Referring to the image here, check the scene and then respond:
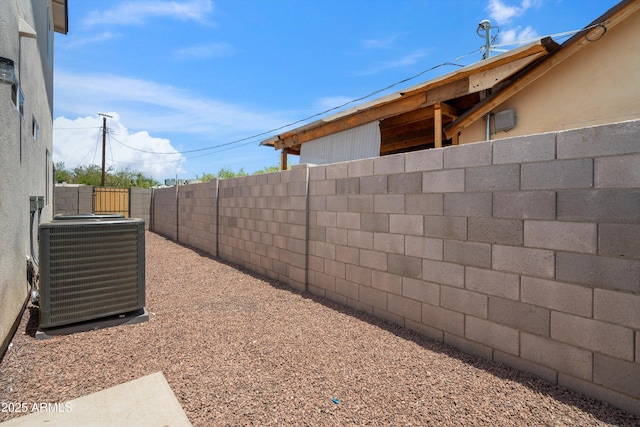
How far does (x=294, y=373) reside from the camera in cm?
252

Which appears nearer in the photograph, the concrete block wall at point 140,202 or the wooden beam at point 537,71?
the wooden beam at point 537,71

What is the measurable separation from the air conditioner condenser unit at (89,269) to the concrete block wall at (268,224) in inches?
89.2

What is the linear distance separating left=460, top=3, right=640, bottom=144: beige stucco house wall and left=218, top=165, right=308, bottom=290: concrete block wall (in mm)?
3814

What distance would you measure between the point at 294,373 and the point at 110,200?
640 inches

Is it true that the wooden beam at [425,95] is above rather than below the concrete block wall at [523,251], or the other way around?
above

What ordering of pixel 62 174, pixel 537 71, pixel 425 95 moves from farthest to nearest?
pixel 62 174 < pixel 425 95 < pixel 537 71

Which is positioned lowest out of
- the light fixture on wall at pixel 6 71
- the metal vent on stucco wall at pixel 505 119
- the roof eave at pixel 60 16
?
the light fixture on wall at pixel 6 71

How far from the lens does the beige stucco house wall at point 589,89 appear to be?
4.24 metres

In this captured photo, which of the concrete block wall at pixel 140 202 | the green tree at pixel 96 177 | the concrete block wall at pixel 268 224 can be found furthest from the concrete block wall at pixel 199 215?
the green tree at pixel 96 177

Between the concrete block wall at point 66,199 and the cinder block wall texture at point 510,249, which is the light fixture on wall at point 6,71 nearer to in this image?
the cinder block wall texture at point 510,249

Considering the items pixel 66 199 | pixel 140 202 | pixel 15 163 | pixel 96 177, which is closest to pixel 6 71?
pixel 15 163

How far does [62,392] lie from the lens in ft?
7.23

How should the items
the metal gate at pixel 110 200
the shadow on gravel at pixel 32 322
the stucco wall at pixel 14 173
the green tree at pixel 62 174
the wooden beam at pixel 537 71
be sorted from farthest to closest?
the green tree at pixel 62 174 → the metal gate at pixel 110 200 → the wooden beam at pixel 537 71 → the shadow on gravel at pixel 32 322 → the stucco wall at pixel 14 173

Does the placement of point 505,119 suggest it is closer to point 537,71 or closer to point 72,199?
point 537,71
